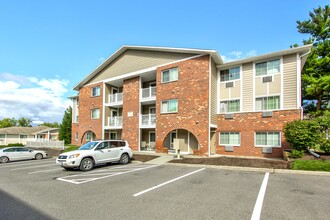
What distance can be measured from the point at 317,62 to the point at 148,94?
1675 centimetres

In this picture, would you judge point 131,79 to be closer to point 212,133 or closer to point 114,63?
point 114,63

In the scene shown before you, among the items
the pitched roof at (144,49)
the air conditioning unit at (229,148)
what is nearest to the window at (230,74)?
the pitched roof at (144,49)

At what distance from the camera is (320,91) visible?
1903 cm

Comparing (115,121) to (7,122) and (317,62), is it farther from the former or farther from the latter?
(7,122)

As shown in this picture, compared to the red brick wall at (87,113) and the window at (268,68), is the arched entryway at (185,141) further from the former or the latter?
the red brick wall at (87,113)

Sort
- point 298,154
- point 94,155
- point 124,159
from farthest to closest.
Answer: point 124,159 < point 298,154 < point 94,155

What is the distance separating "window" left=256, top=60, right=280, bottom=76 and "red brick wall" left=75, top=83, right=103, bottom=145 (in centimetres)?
1693

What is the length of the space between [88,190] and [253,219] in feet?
16.6

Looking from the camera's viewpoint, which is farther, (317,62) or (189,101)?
(317,62)

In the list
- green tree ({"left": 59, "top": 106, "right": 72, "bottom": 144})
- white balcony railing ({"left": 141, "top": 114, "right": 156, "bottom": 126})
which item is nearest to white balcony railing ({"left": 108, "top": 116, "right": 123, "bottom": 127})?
white balcony railing ({"left": 141, "top": 114, "right": 156, "bottom": 126})

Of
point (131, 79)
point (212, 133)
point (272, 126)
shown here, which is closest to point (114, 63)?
point (131, 79)

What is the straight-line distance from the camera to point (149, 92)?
19.7 metres

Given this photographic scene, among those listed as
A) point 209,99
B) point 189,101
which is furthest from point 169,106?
point 209,99

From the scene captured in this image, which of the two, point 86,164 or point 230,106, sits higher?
point 230,106
